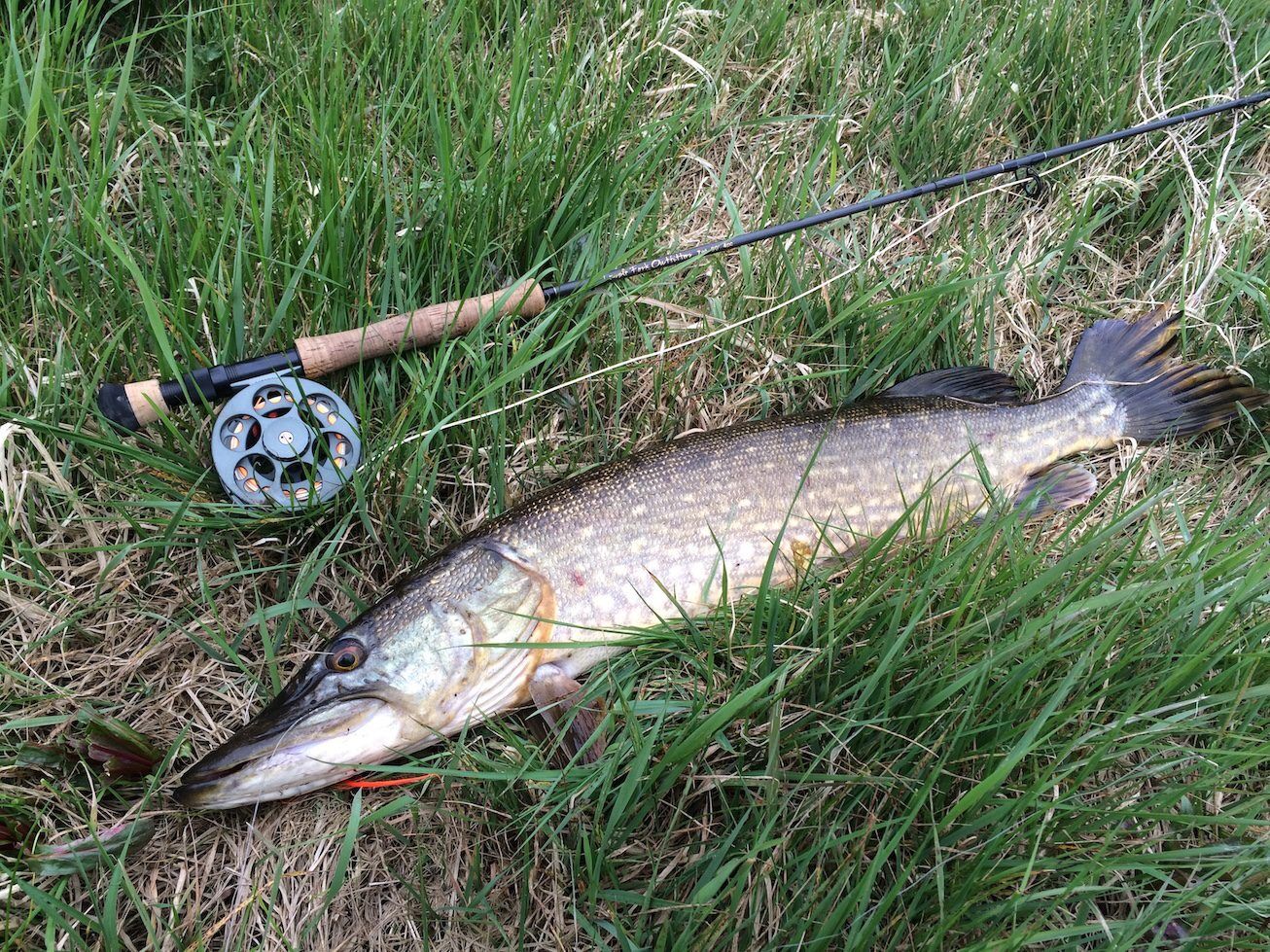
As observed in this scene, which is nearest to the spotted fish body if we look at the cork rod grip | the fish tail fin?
the fish tail fin

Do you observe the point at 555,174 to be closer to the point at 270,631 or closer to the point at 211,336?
the point at 211,336

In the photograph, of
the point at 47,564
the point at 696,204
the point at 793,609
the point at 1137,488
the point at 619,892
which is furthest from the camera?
the point at 696,204

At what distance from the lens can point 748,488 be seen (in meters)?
2.31

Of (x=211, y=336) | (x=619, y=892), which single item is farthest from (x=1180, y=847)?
(x=211, y=336)

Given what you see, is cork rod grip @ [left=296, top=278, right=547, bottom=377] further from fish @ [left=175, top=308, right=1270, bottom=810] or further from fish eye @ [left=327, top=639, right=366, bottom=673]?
fish eye @ [left=327, top=639, right=366, bottom=673]

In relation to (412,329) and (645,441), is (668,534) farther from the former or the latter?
(412,329)

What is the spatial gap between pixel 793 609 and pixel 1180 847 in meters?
1.00

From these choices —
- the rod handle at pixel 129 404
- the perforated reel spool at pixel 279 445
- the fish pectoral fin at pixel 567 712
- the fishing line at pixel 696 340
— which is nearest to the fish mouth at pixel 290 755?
the fish pectoral fin at pixel 567 712

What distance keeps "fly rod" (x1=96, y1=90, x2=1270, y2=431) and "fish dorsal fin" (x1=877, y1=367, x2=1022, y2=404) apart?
60 centimetres

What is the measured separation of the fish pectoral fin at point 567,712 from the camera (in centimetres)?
201

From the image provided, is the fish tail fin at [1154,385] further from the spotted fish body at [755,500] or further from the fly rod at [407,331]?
the fly rod at [407,331]

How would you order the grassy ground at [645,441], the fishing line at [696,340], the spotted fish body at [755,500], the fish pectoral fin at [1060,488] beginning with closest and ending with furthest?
1. the grassy ground at [645,441]
2. the spotted fish body at [755,500]
3. the fishing line at [696,340]
4. the fish pectoral fin at [1060,488]

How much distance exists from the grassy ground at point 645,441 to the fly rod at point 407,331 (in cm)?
9

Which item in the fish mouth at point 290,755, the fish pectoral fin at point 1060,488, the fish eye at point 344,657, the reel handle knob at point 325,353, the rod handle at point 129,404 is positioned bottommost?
the fish mouth at point 290,755
